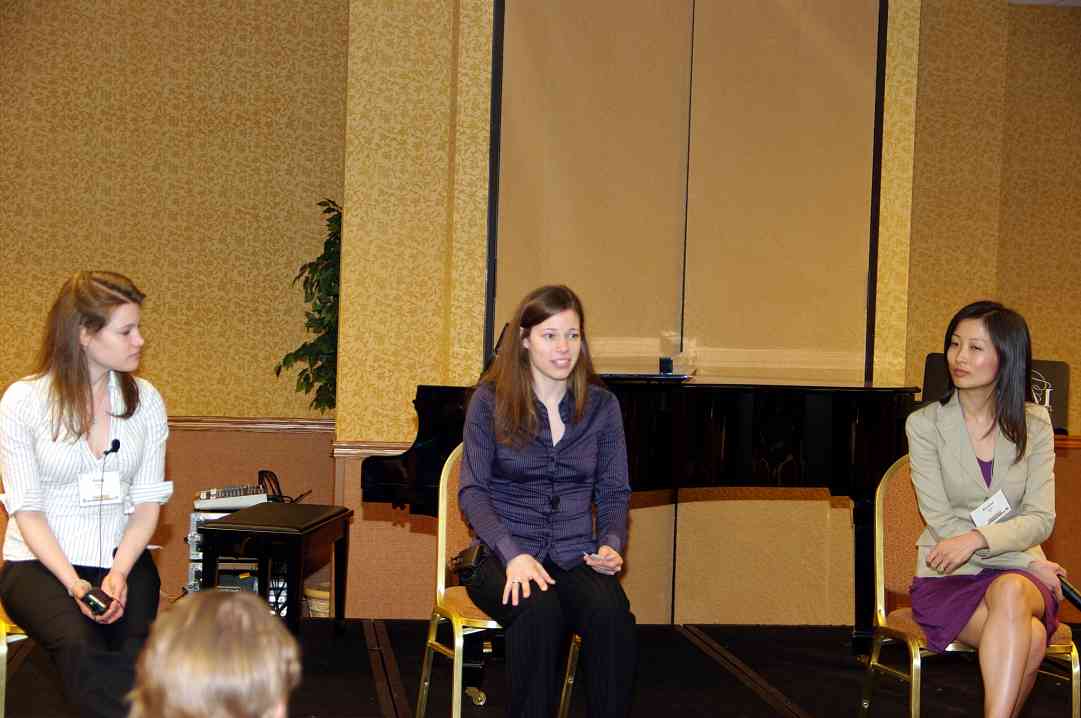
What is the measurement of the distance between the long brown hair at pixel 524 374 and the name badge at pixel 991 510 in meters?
1.07

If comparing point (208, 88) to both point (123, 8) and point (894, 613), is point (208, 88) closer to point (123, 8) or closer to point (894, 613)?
point (123, 8)

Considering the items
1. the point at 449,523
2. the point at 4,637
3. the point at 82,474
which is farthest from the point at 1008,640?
the point at 4,637

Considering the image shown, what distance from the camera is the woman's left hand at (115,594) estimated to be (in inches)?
103

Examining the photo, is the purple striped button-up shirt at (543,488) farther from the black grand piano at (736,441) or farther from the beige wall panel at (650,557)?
the beige wall panel at (650,557)

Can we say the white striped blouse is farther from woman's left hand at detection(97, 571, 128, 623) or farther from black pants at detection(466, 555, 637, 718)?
black pants at detection(466, 555, 637, 718)

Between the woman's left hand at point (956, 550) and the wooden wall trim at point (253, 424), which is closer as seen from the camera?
Answer: the woman's left hand at point (956, 550)

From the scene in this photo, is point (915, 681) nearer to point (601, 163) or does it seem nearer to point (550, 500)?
point (550, 500)

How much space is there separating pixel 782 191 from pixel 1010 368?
226cm

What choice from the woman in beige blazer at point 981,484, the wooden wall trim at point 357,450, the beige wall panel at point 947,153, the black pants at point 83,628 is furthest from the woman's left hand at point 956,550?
the beige wall panel at point 947,153

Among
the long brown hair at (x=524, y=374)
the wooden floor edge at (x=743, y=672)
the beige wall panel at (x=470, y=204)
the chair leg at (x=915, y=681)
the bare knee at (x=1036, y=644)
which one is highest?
the beige wall panel at (x=470, y=204)

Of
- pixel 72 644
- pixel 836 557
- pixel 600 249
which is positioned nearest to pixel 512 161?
pixel 600 249

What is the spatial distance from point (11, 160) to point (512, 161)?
106 inches

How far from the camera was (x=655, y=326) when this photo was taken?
5195 millimetres

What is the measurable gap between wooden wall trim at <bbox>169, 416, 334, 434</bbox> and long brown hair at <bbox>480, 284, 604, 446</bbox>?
305cm
